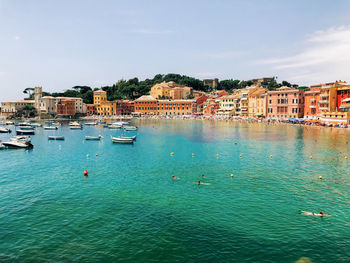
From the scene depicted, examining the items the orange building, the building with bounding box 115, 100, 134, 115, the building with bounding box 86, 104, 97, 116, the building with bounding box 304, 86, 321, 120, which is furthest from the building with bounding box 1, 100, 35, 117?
the building with bounding box 304, 86, 321, 120

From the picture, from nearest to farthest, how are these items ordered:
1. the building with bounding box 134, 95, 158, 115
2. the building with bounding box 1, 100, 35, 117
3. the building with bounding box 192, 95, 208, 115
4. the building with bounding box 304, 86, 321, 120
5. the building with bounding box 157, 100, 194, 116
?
the building with bounding box 304, 86, 321, 120 → the building with bounding box 1, 100, 35, 117 → the building with bounding box 192, 95, 208, 115 → the building with bounding box 157, 100, 194, 116 → the building with bounding box 134, 95, 158, 115

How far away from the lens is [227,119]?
149 m

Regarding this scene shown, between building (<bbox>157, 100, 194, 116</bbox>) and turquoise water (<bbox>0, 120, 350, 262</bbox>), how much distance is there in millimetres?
144713

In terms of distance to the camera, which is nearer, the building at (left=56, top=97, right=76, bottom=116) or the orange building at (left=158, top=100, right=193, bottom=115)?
the building at (left=56, top=97, right=76, bottom=116)

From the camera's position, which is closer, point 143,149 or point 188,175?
point 188,175

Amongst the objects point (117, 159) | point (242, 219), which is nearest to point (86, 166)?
point (117, 159)

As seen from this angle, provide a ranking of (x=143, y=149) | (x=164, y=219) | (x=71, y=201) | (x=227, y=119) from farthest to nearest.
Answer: (x=227, y=119)
(x=143, y=149)
(x=71, y=201)
(x=164, y=219)

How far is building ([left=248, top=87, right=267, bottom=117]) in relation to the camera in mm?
137250

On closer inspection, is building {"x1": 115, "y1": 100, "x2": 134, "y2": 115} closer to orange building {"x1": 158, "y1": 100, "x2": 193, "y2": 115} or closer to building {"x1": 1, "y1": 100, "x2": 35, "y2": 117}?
orange building {"x1": 158, "y1": 100, "x2": 193, "y2": 115}

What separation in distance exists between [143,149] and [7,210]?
1336 inches

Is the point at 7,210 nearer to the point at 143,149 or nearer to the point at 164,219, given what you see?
the point at 164,219

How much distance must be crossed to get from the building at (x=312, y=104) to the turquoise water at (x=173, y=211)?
78.3 metres

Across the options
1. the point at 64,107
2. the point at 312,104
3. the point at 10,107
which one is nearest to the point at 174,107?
the point at 64,107

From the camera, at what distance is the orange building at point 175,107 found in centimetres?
18538
